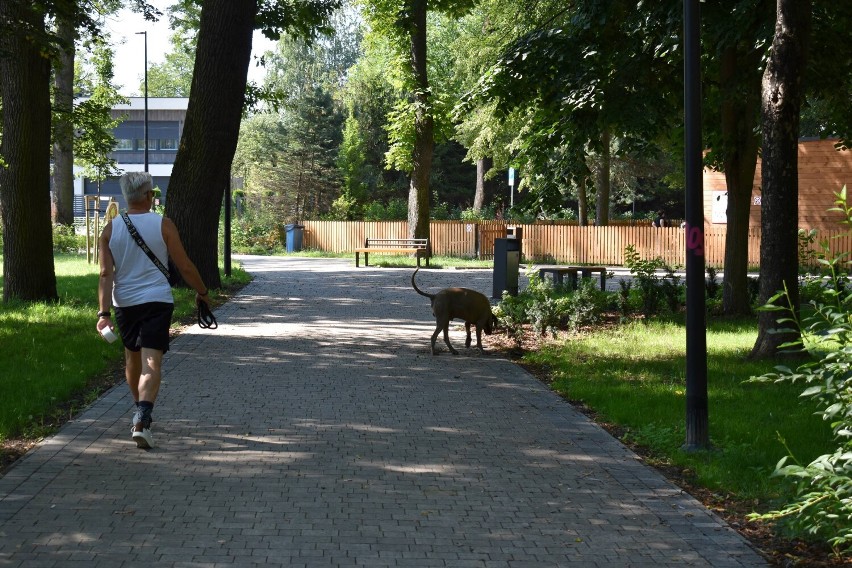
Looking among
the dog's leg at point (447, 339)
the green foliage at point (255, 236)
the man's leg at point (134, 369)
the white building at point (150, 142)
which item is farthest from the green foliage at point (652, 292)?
the white building at point (150, 142)

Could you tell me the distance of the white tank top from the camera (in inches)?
278

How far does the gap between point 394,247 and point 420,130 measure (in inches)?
186

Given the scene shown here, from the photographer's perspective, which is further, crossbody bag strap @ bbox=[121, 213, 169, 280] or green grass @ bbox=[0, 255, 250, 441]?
green grass @ bbox=[0, 255, 250, 441]

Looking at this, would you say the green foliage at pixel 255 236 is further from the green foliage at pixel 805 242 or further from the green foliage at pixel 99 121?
the green foliage at pixel 805 242

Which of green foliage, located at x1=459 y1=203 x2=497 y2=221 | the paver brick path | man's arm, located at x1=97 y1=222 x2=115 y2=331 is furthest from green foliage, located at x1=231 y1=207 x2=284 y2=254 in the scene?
man's arm, located at x1=97 y1=222 x2=115 y2=331

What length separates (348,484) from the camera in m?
6.25

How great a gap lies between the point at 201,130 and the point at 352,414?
11.1m

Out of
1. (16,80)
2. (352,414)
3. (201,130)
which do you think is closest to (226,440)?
(352,414)

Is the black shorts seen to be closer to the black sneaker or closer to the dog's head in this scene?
the black sneaker

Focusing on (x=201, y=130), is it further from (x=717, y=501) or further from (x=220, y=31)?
(x=717, y=501)

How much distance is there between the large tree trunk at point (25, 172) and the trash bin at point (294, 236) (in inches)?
1110

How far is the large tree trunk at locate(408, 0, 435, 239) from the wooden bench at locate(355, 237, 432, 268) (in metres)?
1.91

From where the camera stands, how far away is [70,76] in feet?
116

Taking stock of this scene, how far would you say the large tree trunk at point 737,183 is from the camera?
15547 millimetres
